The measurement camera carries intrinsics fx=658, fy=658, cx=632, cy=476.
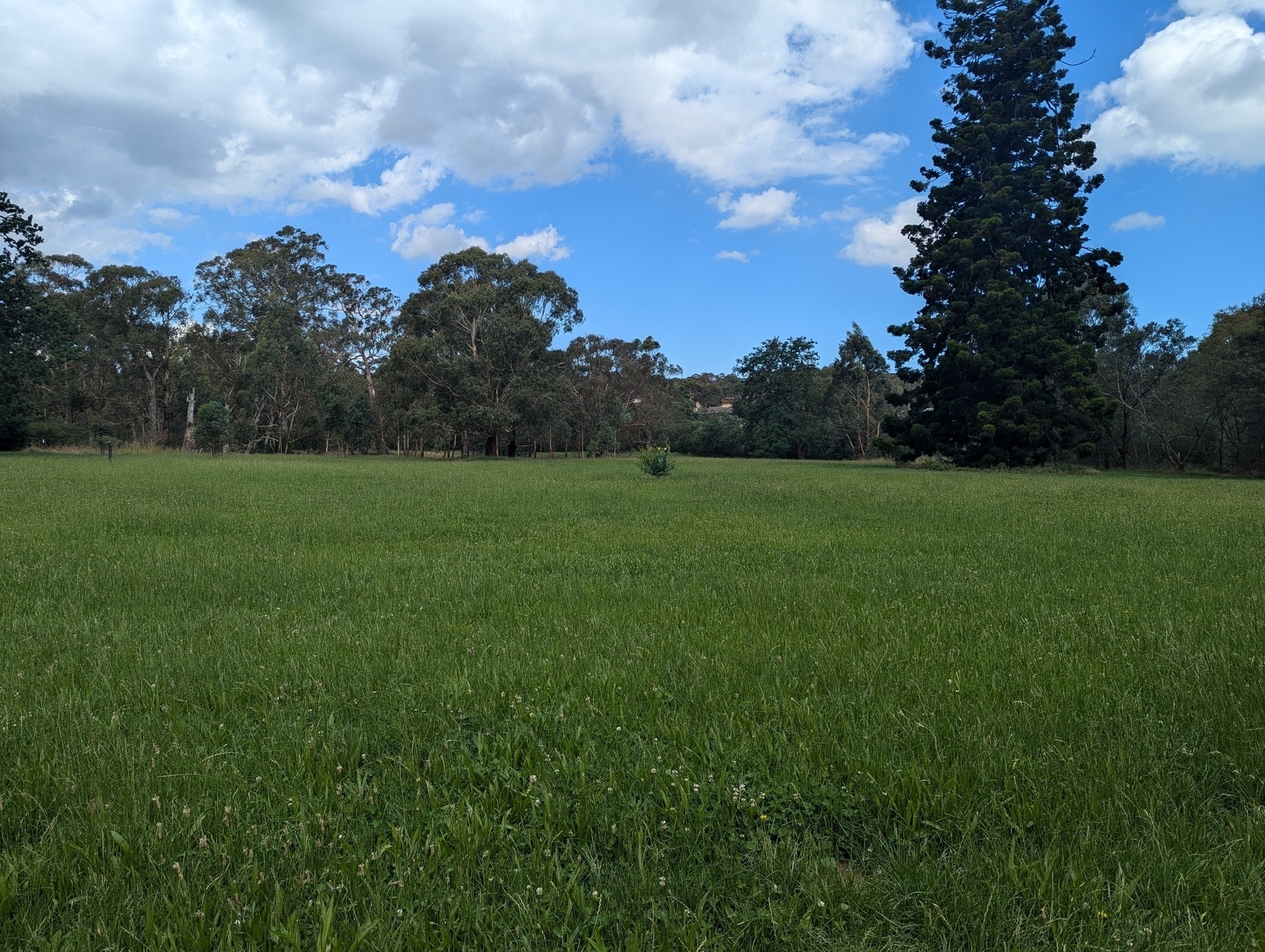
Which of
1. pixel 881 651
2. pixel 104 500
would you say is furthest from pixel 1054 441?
pixel 104 500

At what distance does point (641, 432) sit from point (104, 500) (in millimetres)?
62592

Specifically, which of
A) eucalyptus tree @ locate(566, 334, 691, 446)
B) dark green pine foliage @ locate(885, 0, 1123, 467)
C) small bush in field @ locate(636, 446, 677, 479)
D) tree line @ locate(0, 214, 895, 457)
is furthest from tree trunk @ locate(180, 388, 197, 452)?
dark green pine foliage @ locate(885, 0, 1123, 467)

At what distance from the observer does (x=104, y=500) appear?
1265 cm

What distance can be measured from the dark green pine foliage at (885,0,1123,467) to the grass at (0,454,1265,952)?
1145 inches

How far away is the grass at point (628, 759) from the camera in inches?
78.9

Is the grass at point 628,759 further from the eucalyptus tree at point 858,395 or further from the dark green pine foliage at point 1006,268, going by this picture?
the eucalyptus tree at point 858,395

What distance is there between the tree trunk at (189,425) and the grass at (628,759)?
53867mm

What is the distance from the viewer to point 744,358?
7025 centimetres

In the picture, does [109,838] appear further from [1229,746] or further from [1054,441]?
[1054,441]

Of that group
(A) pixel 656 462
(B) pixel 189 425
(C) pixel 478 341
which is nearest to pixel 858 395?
(C) pixel 478 341

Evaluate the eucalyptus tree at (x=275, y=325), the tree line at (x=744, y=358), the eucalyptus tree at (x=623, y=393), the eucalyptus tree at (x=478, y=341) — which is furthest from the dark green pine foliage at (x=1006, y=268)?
the eucalyptus tree at (x=275, y=325)

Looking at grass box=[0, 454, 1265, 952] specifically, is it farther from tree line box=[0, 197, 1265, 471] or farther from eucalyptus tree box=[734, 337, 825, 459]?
eucalyptus tree box=[734, 337, 825, 459]

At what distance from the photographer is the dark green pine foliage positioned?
32.0 metres

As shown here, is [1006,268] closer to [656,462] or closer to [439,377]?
[656,462]
